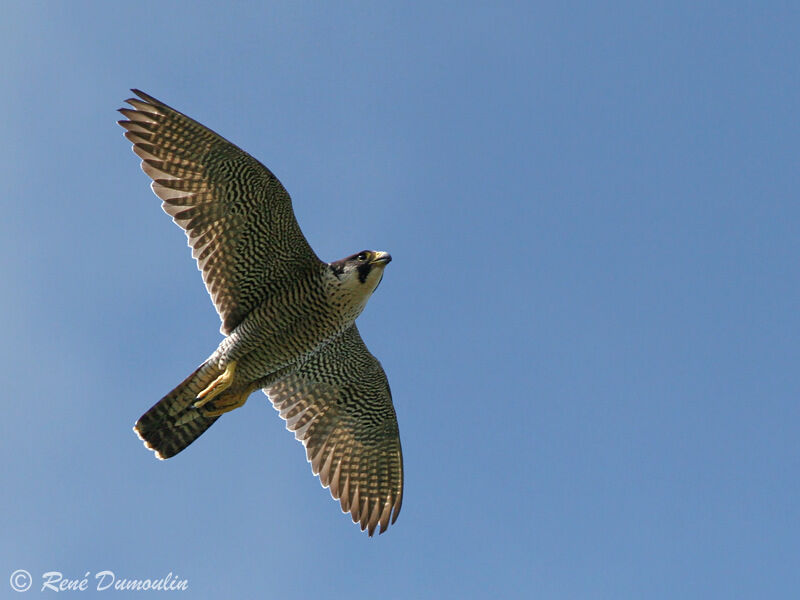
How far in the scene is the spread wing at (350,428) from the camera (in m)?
16.4

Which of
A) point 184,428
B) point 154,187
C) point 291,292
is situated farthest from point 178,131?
point 184,428

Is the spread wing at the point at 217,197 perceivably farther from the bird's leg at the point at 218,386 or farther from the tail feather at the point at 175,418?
the tail feather at the point at 175,418

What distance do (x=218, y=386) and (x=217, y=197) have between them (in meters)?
2.57

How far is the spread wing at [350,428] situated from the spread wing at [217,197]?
7.14 feet

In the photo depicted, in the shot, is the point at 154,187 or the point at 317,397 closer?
the point at 154,187

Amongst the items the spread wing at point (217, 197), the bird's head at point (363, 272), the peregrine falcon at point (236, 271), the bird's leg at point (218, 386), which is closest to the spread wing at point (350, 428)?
the peregrine falcon at point (236, 271)

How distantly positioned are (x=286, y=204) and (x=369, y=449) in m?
4.42

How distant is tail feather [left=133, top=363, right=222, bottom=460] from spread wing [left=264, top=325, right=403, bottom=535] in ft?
6.13

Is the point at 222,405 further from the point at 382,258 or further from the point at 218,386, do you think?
the point at 382,258

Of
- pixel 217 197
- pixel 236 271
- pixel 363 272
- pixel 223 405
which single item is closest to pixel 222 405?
pixel 223 405

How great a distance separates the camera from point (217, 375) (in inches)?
584

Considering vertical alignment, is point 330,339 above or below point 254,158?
below

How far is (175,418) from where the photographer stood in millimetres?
14852

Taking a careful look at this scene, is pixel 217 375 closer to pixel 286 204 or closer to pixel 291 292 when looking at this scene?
pixel 291 292
